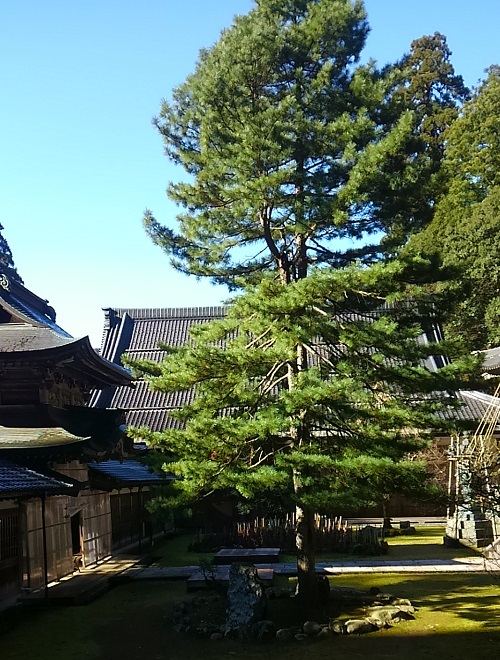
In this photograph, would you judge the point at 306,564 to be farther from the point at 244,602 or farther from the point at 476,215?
the point at 476,215

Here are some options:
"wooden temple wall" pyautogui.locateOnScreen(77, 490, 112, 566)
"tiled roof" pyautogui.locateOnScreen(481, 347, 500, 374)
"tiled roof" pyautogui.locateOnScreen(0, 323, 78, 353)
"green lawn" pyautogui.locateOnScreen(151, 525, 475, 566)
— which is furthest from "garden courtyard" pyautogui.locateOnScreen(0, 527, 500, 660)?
"tiled roof" pyautogui.locateOnScreen(481, 347, 500, 374)

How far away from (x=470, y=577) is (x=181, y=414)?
24.7 feet

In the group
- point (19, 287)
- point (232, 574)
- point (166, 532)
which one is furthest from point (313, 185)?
point (166, 532)

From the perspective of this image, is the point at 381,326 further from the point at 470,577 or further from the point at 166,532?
the point at 166,532

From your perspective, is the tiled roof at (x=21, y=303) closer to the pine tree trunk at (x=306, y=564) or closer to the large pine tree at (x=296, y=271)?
the large pine tree at (x=296, y=271)

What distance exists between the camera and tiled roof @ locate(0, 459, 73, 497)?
10.0 m

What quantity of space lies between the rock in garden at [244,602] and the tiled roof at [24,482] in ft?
11.0

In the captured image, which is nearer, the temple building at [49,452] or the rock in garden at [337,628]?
the rock in garden at [337,628]

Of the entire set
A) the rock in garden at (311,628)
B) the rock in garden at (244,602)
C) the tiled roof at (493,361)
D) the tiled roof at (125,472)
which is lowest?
the rock in garden at (311,628)

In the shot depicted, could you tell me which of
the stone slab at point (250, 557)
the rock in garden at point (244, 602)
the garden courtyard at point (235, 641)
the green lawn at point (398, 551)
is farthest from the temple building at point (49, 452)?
the rock in garden at point (244, 602)

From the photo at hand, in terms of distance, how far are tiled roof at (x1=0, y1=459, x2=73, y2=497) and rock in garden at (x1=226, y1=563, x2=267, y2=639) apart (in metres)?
3.35

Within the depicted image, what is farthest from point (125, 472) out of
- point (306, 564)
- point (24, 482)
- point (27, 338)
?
point (306, 564)

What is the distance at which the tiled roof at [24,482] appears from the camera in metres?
10.0

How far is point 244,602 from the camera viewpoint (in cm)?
1016
